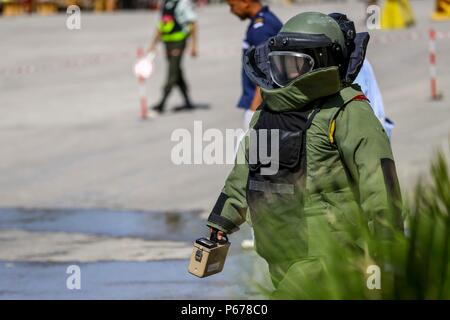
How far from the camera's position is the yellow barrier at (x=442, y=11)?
3075cm

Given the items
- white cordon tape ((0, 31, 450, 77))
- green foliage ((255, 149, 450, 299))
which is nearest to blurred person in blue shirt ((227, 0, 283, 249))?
green foliage ((255, 149, 450, 299))

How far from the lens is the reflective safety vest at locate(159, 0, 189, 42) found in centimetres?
1922

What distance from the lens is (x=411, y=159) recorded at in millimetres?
14844

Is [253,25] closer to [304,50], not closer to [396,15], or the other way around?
[304,50]

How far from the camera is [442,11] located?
102 feet

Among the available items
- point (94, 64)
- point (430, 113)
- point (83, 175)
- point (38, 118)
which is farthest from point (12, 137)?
point (94, 64)

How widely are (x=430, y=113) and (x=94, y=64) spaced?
10.8 m

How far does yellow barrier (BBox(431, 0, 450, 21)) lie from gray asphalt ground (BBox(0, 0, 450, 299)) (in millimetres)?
565

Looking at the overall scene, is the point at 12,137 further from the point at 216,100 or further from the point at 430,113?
the point at 430,113

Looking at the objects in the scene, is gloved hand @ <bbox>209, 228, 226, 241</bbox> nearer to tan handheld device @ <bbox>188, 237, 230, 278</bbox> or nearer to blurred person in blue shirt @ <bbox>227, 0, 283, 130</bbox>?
tan handheld device @ <bbox>188, 237, 230, 278</bbox>

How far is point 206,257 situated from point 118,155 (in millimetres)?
11265

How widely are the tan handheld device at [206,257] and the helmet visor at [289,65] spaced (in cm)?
75

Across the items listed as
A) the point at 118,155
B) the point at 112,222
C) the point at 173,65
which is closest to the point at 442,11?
the point at 173,65

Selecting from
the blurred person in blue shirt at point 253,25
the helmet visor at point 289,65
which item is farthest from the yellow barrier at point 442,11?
the helmet visor at point 289,65
